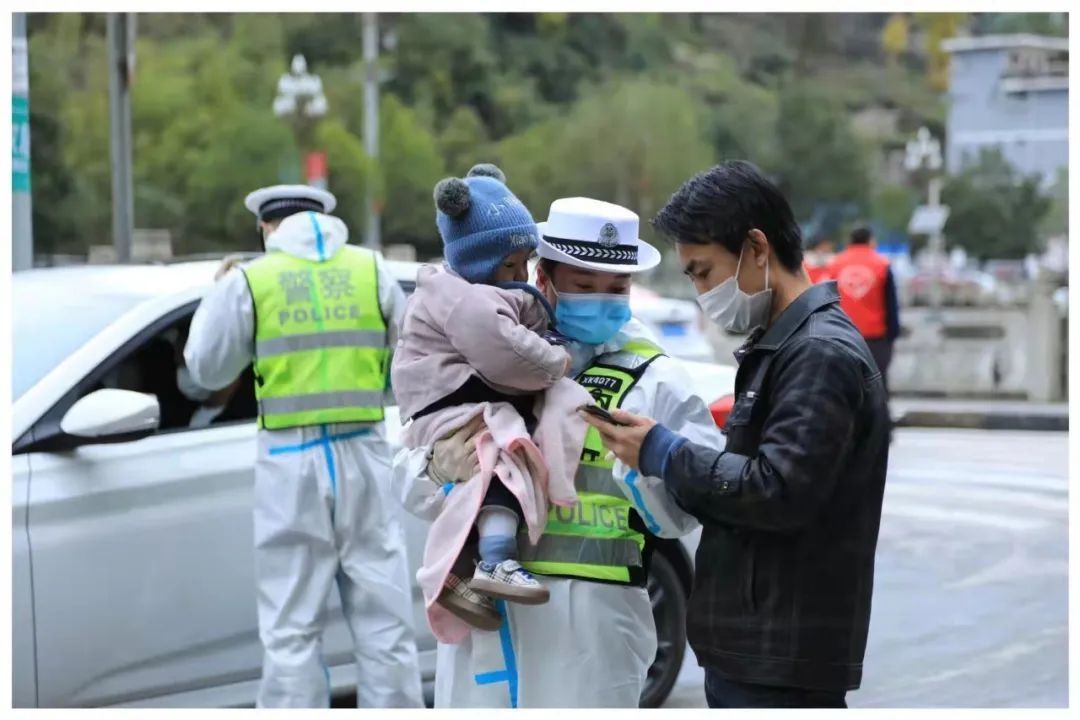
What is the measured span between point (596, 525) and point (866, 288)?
9161 mm

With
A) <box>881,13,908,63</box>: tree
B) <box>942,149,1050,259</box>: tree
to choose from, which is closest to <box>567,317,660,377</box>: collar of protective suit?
<box>942,149,1050,259</box>: tree

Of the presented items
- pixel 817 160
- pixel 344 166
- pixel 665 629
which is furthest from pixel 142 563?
pixel 817 160

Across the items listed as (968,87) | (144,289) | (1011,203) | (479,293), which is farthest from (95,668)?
(968,87)

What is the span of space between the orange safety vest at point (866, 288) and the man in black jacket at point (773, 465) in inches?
362

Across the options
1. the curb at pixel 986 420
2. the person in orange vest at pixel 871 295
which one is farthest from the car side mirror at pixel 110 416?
the curb at pixel 986 420

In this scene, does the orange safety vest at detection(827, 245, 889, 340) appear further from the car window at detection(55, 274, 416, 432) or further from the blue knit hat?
the blue knit hat

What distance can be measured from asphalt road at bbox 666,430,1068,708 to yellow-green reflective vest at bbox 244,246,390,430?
1.96 m

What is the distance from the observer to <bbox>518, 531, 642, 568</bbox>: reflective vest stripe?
3.14 metres

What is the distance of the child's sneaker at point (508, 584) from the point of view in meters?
3.04

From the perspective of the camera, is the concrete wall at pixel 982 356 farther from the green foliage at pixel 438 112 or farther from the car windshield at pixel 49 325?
the green foliage at pixel 438 112

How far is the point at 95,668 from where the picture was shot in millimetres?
4797

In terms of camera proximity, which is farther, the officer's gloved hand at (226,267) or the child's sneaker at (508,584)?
the officer's gloved hand at (226,267)

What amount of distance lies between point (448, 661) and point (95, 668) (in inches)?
76.7

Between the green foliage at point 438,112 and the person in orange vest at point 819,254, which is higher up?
the green foliage at point 438,112
